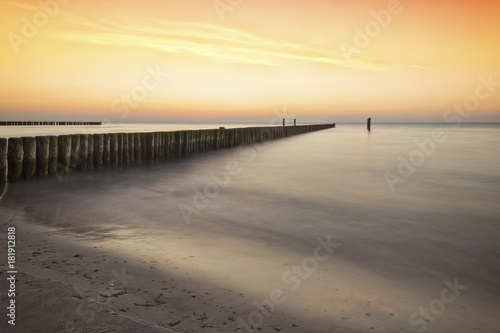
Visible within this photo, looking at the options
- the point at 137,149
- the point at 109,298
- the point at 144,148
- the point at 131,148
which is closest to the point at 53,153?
the point at 131,148

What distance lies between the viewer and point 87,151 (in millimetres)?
11523

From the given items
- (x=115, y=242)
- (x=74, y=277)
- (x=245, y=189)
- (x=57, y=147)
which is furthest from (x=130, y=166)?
(x=74, y=277)

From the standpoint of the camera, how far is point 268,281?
332 cm

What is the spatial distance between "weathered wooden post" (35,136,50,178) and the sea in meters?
0.69

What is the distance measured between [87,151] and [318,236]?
908 cm

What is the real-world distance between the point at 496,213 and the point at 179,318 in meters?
6.83

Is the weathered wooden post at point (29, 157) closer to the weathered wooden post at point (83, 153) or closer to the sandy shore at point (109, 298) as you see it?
the weathered wooden post at point (83, 153)

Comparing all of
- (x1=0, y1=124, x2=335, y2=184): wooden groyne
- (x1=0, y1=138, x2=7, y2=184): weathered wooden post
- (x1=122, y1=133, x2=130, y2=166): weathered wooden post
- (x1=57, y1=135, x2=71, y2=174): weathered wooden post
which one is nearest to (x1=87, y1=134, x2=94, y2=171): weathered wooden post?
(x1=0, y1=124, x2=335, y2=184): wooden groyne

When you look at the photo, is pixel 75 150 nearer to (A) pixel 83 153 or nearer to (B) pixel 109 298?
(A) pixel 83 153

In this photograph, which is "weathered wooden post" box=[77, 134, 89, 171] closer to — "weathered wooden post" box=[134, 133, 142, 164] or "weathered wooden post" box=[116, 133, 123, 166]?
"weathered wooden post" box=[116, 133, 123, 166]

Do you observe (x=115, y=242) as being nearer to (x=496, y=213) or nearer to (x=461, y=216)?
(x=461, y=216)

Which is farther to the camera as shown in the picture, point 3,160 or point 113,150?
point 113,150

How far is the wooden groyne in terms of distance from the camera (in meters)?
9.02

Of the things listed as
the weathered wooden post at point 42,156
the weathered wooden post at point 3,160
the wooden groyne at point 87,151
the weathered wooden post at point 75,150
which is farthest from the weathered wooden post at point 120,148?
the weathered wooden post at point 3,160
